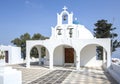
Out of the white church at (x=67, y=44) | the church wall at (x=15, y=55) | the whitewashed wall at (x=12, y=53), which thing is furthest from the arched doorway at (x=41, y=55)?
the whitewashed wall at (x=12, y=53)

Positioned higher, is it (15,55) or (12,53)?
(12,53)

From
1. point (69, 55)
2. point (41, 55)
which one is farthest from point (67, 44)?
point (41, 55)

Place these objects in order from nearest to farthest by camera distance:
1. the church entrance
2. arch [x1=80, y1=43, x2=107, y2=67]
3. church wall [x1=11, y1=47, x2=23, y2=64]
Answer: arch [x1=80, y1=43, x2=107, y2=67] → the church entrance → church wall [x1=11, y1=47, x2=23, y2=64]

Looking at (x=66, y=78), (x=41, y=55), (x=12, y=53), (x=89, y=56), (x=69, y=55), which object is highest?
(x=12, y=53)

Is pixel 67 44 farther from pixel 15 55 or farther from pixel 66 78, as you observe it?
pixel 15 55

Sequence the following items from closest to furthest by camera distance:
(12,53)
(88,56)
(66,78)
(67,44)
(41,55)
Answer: (66,78) < (67,44) < (88,56) < (12,53) < (41,55)

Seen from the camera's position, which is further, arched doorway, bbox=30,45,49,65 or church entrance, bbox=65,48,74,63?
arched doorway, bbox=30,45,49,65

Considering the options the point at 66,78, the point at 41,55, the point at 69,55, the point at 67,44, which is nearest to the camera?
the point at 66,78

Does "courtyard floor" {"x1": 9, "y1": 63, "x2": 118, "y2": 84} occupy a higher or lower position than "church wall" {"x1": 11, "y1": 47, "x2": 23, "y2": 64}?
lower

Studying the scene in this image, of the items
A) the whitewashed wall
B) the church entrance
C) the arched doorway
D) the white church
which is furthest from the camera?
the whitewashed wall

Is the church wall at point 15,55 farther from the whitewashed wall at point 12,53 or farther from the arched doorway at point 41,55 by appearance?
the arched doorway at point 41,55

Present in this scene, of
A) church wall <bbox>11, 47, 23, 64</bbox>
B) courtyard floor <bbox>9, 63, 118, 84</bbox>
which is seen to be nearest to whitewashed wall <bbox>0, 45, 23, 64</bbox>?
church wall <bbox>11, 47, 23, 64</bbox>

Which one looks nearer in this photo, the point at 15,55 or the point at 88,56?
the point at 88,56

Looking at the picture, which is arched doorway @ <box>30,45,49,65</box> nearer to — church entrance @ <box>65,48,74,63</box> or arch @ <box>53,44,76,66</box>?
arch @ <box>53,44,76,66</box>
